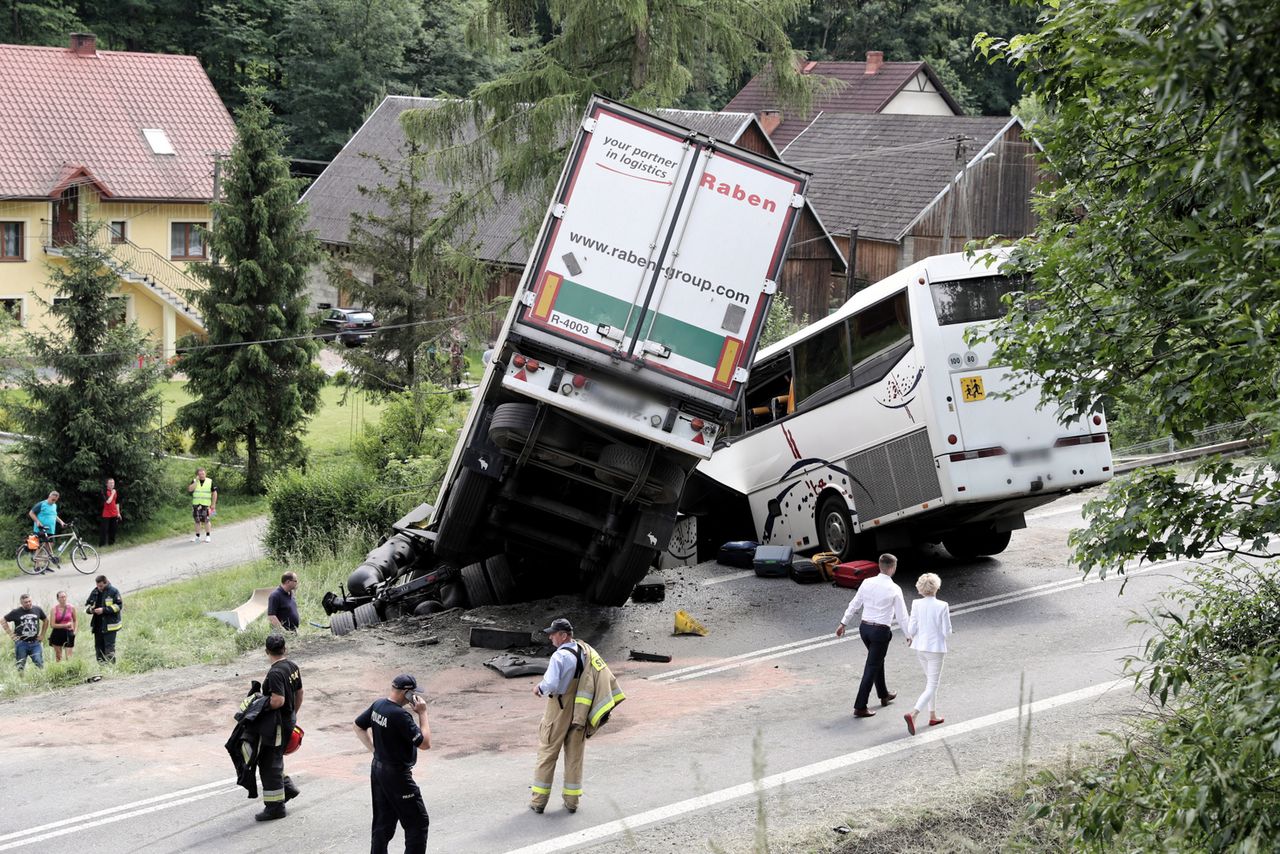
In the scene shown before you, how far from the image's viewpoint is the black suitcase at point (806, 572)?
54.9ft

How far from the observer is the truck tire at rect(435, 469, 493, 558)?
1389 centimetres

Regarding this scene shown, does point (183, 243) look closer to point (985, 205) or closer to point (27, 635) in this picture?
point (985, 205)

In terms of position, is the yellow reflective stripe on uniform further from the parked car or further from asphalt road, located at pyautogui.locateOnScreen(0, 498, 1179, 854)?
the parked car

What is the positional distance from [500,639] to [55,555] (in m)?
16.7

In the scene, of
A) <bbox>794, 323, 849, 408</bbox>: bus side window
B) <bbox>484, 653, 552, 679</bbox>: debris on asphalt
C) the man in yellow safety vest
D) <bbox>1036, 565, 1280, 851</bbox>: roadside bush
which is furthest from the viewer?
the man in yellow safety vest

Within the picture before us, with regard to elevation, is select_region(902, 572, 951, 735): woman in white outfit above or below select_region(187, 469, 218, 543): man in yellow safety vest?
below

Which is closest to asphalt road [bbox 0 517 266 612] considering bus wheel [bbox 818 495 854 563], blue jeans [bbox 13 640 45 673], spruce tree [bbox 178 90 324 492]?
spruce tree [bbox 178 90 324 492]

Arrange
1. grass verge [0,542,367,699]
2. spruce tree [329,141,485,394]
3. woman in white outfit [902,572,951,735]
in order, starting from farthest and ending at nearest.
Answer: spruce tree [329,141,485,394]
grass verge [0,542,367,699]
woman in white outfit [902,572,951,735]

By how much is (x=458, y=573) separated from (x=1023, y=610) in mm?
6313

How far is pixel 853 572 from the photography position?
52.9 ft

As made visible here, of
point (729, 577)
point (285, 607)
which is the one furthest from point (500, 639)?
point (729, 577)

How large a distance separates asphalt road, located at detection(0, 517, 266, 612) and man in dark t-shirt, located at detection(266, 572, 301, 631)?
388 inches

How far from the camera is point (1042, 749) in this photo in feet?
33.8

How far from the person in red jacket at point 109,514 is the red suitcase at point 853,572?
1835 cm
